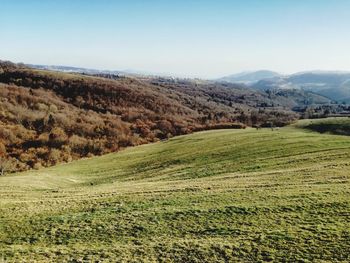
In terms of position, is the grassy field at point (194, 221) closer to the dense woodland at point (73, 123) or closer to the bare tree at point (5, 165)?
the bare tree at point (5, 165)

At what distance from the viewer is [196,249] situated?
1964cm

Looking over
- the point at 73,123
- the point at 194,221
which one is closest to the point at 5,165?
the point at 73,123

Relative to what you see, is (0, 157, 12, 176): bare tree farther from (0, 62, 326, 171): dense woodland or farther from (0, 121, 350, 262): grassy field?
(0, 121, 350, 262): grassy field

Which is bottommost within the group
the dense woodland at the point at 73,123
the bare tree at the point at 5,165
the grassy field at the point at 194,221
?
the bare tree at the point at 5,165

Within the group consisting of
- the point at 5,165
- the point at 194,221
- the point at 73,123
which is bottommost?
the point at 5,165

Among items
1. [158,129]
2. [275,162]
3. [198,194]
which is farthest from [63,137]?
[198,194]

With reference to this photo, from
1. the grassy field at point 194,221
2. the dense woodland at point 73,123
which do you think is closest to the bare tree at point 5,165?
the dense woodland at point 73,123

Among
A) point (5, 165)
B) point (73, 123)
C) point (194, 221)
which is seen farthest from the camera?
point (73, 123)

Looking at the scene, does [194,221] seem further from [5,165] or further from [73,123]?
[73,123]

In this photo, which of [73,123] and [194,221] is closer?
[194,221]

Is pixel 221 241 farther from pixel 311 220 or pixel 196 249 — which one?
pixel 311 220

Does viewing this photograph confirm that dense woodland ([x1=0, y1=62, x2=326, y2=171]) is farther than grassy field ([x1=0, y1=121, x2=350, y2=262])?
Yes

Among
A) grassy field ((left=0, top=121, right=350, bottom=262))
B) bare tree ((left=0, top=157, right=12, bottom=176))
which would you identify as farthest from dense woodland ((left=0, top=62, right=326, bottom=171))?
grassy field ((left=0, top=121, right=350, bottom=262))

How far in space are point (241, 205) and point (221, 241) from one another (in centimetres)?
584
